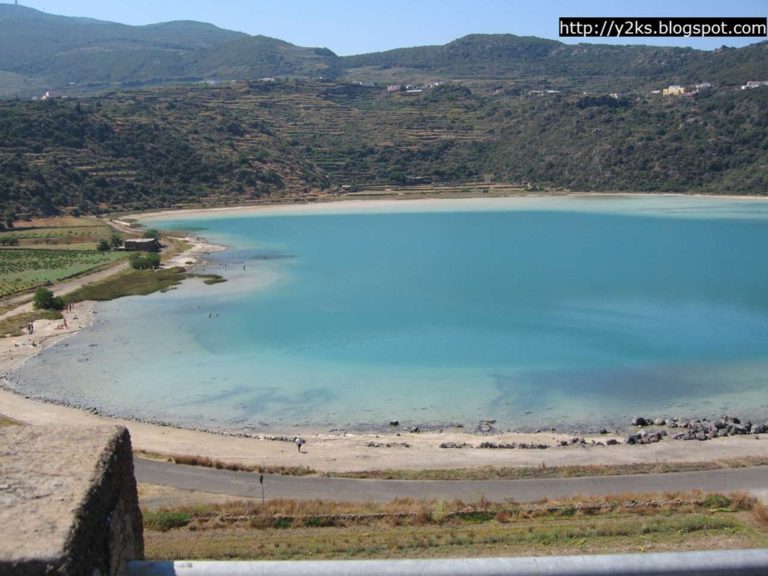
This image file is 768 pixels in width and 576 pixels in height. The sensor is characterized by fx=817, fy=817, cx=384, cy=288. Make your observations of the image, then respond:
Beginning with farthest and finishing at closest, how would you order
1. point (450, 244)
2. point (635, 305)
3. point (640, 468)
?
point (450, 244), point (635, 305), point (640, 468)

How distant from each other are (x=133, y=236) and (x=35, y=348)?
36669 mm

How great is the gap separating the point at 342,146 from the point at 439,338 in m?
91.4

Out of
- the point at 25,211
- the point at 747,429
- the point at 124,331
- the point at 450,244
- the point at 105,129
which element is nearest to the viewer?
the point at 747,429

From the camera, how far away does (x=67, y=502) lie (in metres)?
2.72

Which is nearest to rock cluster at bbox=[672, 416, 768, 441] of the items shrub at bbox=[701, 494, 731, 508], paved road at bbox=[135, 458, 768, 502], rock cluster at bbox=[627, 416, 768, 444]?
rock cluster at bbox=[627, 416, 768, 444]

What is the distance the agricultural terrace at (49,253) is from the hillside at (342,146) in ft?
22.2

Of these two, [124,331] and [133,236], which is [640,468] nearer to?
[124,331]

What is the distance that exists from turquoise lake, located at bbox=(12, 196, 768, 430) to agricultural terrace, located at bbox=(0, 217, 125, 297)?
808cm

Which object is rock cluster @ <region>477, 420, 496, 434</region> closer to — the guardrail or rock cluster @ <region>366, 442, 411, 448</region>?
rock cluster @ <region>366, 442, 411, 448</region>

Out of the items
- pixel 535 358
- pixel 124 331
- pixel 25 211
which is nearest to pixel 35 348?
pixel 124 331

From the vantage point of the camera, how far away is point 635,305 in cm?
4269

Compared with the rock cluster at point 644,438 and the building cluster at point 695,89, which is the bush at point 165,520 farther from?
the building cluster at point 695,89

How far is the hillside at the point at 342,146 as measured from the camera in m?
92.8

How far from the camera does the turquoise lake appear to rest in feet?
85.1
